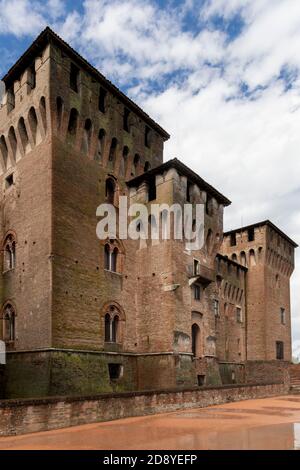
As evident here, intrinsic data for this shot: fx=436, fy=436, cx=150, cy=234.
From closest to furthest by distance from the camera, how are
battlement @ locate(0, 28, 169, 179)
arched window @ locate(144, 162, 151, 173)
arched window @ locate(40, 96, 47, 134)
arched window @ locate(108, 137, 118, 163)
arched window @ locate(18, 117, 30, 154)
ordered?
arched window @ locate(40, 96, 47, 134) → battlement @ locate(0, 28, 169, 179) → arched window @ locate(18, 117, 30, 154) → arched window @ locate(108, 137, 118, 163) → arched window @ locate(144, 162, 151, 173)

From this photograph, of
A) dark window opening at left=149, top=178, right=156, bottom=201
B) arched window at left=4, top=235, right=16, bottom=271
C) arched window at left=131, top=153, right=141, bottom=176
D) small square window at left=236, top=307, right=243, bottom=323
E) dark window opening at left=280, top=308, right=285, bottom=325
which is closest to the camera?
arched window at left=4, top=235, right=16, bottom=271

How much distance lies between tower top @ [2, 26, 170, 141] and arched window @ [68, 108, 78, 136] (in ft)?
9.43

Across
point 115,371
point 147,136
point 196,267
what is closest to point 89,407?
point 115,371

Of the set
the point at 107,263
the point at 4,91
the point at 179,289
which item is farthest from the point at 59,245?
the point at 4,91

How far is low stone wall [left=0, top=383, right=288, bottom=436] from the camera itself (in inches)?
511

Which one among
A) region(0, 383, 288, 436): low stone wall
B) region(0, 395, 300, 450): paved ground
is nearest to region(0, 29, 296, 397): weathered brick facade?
region(0, 383, 288, 436): low stone wall

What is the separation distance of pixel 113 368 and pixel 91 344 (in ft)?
8.34

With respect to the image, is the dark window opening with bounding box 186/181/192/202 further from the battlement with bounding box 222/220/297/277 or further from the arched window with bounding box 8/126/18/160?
the battlement with bounding box 222/220/297/277

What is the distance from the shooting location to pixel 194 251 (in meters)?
26.4

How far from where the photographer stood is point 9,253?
937 inches

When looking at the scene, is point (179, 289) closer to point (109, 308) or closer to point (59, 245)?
point (109, 308)

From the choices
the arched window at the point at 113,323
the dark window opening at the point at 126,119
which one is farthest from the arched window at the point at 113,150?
the arched window at the point at 113,323

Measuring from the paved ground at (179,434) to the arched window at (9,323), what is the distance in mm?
8633

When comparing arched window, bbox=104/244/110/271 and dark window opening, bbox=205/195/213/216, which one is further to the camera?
dark window opening, bbox=205/195/213/216
